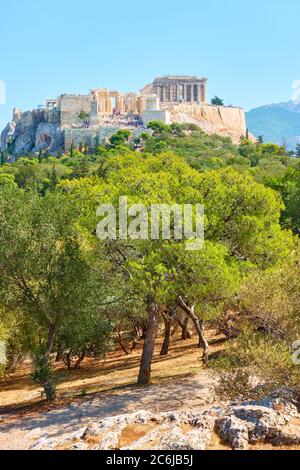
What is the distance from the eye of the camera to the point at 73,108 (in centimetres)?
15025

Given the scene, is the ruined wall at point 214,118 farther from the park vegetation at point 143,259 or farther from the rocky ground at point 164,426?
the rocky ground at point 164,426

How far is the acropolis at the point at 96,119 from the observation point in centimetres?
13975

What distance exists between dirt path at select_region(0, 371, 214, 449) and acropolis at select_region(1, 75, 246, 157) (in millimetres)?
116584

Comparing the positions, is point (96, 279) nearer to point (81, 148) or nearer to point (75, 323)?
point (75, 323)

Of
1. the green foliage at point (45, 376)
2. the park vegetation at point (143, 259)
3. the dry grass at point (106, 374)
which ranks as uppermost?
the park vegetation at point (143, 259)

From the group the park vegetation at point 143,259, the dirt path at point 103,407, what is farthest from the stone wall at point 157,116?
the dirt path at point 103,407

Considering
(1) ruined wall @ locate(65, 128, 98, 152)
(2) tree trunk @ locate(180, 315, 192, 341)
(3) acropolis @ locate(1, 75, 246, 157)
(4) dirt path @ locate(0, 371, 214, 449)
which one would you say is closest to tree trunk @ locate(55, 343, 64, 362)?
(2) tree trunk @ locate(180, 315, 192, 341)

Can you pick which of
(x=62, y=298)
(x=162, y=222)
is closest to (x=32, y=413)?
(x=62, y=298)

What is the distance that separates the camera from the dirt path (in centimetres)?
1530

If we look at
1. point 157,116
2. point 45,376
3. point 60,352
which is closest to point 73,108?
point 157,116

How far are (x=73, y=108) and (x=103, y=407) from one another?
5507 inches

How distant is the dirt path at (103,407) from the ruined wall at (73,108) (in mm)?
133687

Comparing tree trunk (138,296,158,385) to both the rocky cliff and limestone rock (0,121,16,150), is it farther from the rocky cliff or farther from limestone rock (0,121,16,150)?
limestone rock (0,121,16,150)

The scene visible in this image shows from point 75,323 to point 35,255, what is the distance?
354cm
